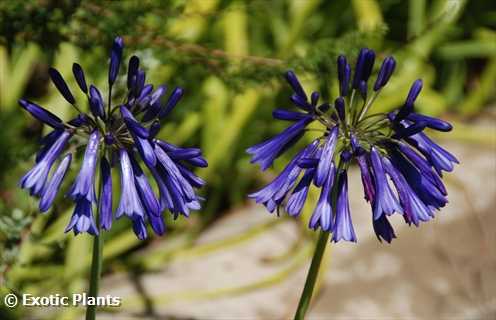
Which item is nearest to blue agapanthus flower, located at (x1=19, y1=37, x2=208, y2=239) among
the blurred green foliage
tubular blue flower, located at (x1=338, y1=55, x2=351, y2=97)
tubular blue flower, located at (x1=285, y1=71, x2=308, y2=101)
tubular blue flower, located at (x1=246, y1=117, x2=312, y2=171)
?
tubular blue flower, located at (x1=246, y1=117, x2=312, y2=171)

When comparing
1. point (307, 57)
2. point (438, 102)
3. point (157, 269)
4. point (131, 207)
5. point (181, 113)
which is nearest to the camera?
point (131, 207)

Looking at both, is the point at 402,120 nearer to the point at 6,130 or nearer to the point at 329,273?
the point at 329,273

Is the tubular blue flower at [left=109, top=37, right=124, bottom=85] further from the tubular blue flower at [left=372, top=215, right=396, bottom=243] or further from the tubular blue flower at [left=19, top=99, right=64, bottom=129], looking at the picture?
the tubular blue flower at [left=372, top=215, right=396, bottom=243]

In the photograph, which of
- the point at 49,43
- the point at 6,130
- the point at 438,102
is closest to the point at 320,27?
the point at 438,102

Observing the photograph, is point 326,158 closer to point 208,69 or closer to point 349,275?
point 208,69

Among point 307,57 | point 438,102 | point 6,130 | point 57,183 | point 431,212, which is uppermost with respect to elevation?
point 438,102

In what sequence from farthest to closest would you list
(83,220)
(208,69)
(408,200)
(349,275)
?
(349,275), (208,69), (408,200), (83,220)
